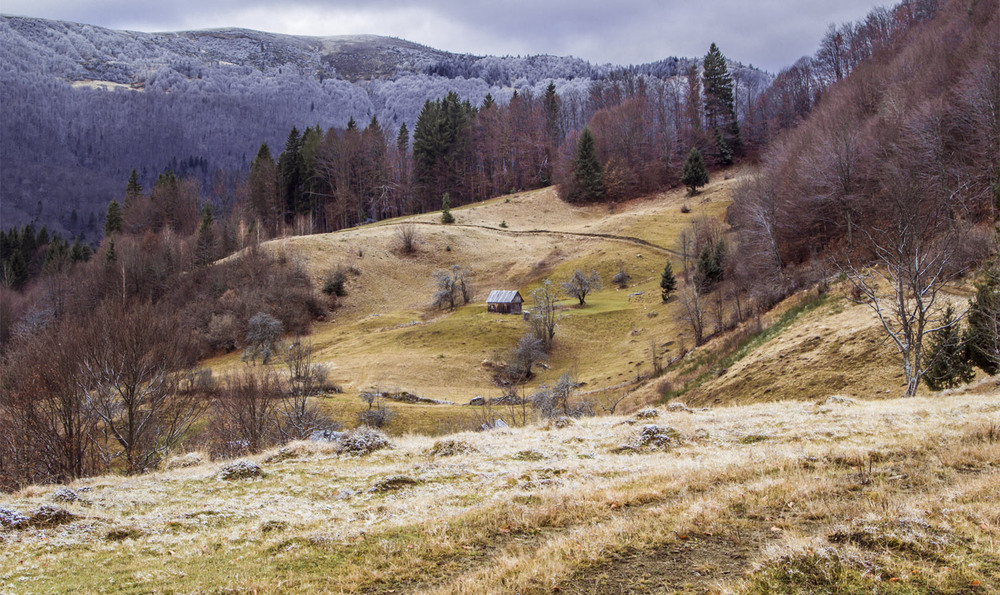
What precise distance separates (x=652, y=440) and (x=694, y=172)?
89.4 meters

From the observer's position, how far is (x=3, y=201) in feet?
596

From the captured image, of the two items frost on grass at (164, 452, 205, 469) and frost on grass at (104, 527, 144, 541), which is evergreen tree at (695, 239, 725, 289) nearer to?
frost on grass at (164, 452, 205, 469)

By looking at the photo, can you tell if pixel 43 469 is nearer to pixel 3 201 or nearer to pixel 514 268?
pixel 514 268

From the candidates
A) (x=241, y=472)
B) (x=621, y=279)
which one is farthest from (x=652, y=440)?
(x=621, y=279)

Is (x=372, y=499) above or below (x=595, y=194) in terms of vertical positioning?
below

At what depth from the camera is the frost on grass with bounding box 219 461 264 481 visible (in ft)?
47.5

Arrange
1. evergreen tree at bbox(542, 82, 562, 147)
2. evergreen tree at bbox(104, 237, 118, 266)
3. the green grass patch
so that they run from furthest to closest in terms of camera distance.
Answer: evergreen tree at bbox(542, 82, 562, 147), evergreen tree at bbox(104, 237, 118, 266), the green grass patch

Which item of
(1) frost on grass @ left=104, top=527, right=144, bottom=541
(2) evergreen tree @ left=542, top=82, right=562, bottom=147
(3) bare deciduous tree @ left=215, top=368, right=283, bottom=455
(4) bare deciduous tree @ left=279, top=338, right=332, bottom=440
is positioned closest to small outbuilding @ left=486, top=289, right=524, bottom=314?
(4) bare deciduous tree @ left=279, top=338, right=332, bottom=440

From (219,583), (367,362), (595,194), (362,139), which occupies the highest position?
(362,139)

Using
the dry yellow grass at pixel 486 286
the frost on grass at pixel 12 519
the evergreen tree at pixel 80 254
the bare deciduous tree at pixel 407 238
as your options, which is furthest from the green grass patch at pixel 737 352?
the evergreen tree at pixel 80 254

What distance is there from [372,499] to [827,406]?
14179 millimetres

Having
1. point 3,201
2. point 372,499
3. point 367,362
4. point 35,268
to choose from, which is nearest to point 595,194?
point 367,362

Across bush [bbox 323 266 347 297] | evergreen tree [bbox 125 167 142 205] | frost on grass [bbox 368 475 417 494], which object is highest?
evergreen tree [bbox 125 167 142 205]

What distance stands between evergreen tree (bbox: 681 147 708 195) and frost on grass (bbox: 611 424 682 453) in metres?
88.4
